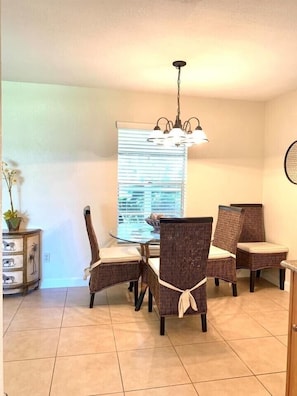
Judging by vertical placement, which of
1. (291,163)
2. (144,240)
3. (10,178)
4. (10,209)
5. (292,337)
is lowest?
(292,337)

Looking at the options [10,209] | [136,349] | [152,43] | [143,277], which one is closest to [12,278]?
[10,209]

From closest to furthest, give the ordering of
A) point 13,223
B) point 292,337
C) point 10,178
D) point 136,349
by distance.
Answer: point 292,337 < point 136,349 < point 13,223 < point 10,178

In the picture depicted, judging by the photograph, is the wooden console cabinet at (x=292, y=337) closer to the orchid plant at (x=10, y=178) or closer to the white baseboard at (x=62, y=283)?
the white baseboard at (x=62, y=283)

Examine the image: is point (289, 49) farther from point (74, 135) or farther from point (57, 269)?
point (57, 269)

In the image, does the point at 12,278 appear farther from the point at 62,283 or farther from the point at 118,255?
the point at 118,255

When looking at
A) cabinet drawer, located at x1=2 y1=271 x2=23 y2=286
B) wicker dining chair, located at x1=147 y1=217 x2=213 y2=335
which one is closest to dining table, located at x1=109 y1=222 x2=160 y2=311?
wicker dining chair, located at x1=147 y1=217 x2=213 y2=335

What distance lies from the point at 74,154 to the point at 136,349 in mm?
2292

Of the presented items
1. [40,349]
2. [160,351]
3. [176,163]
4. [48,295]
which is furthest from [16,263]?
[176,163]

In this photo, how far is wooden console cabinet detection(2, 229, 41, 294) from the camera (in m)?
3.20

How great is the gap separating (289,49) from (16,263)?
329cm

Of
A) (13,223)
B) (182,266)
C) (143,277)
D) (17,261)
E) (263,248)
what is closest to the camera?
(182,266)

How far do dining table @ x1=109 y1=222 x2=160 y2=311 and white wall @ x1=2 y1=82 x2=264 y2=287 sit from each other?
58 cm

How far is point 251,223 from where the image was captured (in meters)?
4.00

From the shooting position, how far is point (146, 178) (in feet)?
12.7
